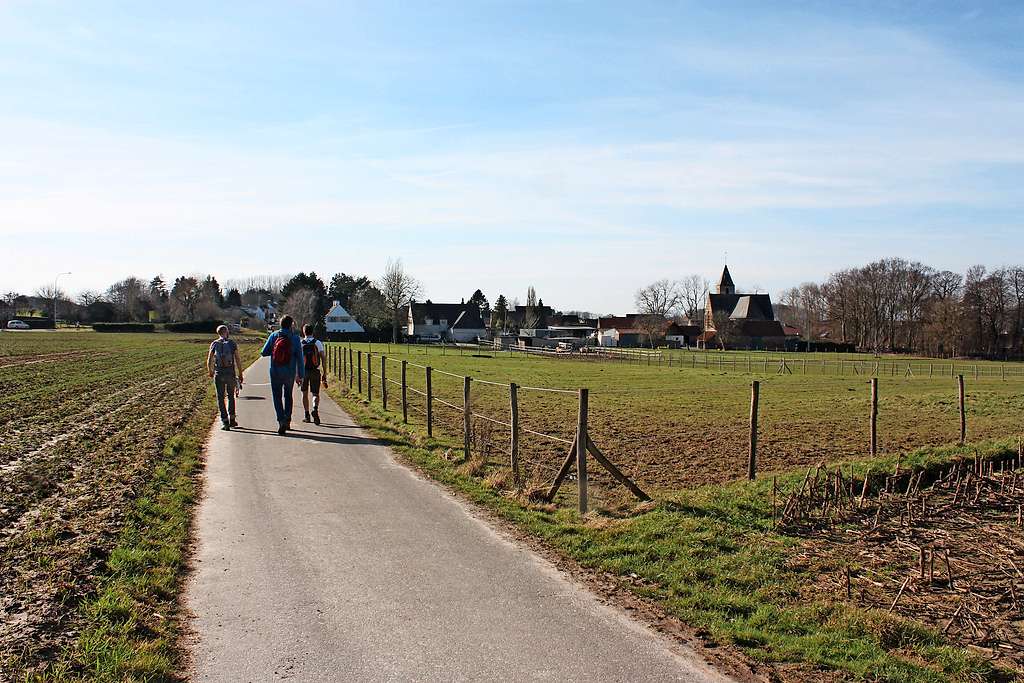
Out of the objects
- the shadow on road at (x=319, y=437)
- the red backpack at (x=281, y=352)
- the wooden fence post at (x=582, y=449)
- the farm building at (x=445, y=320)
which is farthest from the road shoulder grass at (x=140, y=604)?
the farm building at (x=445, y=320)

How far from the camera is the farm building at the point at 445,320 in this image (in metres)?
134

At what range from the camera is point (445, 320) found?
139875 millimetres

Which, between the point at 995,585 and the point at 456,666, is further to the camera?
the point at 995,585

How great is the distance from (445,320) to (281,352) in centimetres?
12539

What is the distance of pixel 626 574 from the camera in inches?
267

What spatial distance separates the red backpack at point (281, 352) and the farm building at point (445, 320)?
384 ft

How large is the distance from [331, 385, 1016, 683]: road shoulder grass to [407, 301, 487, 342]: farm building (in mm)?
122857

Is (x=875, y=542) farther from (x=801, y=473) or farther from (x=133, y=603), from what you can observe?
(x=133, y=603)

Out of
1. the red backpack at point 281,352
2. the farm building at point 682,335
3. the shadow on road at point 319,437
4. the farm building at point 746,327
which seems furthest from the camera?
the farm building at point 682,335

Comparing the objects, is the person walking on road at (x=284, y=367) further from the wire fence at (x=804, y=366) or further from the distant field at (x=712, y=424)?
the wire fence at (x=804, y=366)

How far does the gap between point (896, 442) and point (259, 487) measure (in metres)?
13.1

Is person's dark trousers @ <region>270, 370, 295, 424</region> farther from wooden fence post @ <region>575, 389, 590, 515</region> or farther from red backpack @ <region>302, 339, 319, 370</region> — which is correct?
wooden fence post @ <region>575, 389, 590, 515</region>

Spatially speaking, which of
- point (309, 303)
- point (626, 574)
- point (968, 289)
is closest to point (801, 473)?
point (626, 574)

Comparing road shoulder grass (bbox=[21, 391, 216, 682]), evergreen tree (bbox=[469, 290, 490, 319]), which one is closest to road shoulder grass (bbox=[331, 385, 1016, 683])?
road shoulder grass (bbox=[21, 391, 216, 682])
